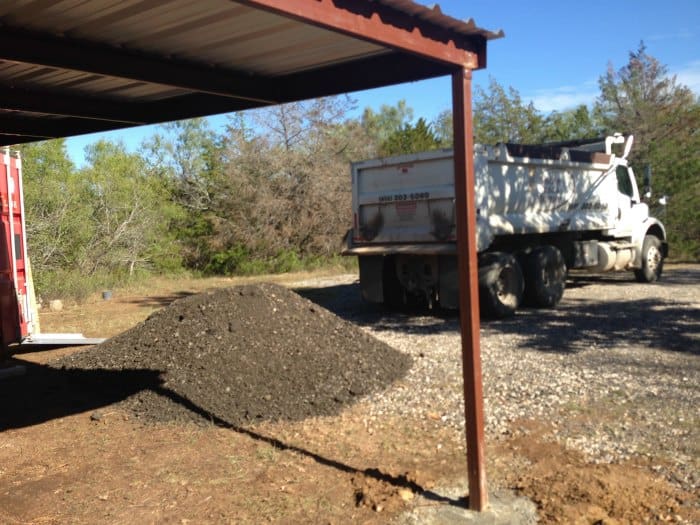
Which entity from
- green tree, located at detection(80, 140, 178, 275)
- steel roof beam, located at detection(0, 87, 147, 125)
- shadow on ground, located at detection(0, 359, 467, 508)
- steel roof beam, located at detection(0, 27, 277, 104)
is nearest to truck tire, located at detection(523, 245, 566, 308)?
shadow on ground, located at detection(0, 359, 467, 508)

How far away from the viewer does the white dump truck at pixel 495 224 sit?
36.0 ft

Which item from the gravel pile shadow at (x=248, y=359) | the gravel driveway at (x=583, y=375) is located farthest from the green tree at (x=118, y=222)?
the gravel pile shadow at (x=248, y=359)

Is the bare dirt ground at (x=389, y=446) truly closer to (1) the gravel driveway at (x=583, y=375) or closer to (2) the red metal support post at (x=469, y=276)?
(1) the gravel driveway at (x=583, y=375)

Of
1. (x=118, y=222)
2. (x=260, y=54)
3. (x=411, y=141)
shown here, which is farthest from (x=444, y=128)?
(x=260, y=54)

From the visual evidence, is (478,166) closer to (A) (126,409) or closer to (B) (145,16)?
(A) (126,409)

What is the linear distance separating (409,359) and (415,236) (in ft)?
12.3

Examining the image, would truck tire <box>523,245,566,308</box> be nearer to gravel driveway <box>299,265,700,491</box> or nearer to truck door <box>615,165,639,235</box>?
gravel driveway <box>299,265,700,491</box>

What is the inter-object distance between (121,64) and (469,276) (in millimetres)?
2883

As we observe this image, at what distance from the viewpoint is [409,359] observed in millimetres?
8078

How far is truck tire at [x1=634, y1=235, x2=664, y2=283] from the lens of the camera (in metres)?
15.0

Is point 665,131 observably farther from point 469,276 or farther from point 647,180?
point 469,276

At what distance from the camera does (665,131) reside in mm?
24266

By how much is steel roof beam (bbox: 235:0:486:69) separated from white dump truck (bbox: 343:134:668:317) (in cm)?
660

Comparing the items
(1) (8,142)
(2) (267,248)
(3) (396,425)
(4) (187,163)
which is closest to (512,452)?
(3) (396,425)
